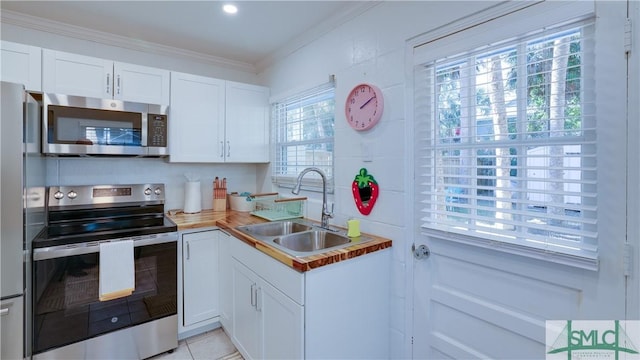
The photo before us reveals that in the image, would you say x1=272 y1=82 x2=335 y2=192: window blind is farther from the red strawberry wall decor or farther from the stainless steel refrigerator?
the stainless steel refrigerator

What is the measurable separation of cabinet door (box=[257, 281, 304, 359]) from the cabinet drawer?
39mm

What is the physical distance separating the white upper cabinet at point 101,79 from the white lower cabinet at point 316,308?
1.47 m

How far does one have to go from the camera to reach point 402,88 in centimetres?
168

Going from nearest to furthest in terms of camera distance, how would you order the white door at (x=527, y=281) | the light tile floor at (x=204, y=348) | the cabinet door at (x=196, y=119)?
1. the white door at (x=527, y=281)
2. the light tile floor at (x=204, y=348)
3. the cabinet door at (x=196, y=119)

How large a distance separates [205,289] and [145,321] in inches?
17.0

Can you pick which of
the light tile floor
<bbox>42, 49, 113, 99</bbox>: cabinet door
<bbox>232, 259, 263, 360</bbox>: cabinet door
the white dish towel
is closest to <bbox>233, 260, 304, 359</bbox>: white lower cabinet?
<bbox>232, 259, 263, 360</bbox>: cabinet door

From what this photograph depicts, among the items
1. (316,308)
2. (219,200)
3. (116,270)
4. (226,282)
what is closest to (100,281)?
(116,270)

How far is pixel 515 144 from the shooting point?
1.24 meters

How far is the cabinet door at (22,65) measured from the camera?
1820mm

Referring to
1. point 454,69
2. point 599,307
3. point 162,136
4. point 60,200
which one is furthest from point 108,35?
point 599,307

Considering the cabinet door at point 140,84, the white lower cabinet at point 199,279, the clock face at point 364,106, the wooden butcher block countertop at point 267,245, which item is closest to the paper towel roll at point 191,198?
the wooden butcher block countertop at point 267,245

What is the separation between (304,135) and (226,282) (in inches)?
53.0

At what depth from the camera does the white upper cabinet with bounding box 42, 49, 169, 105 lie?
6.44 ft

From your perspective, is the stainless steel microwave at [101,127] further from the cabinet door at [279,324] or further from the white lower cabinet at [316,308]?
the cabinet door at [279,324]
